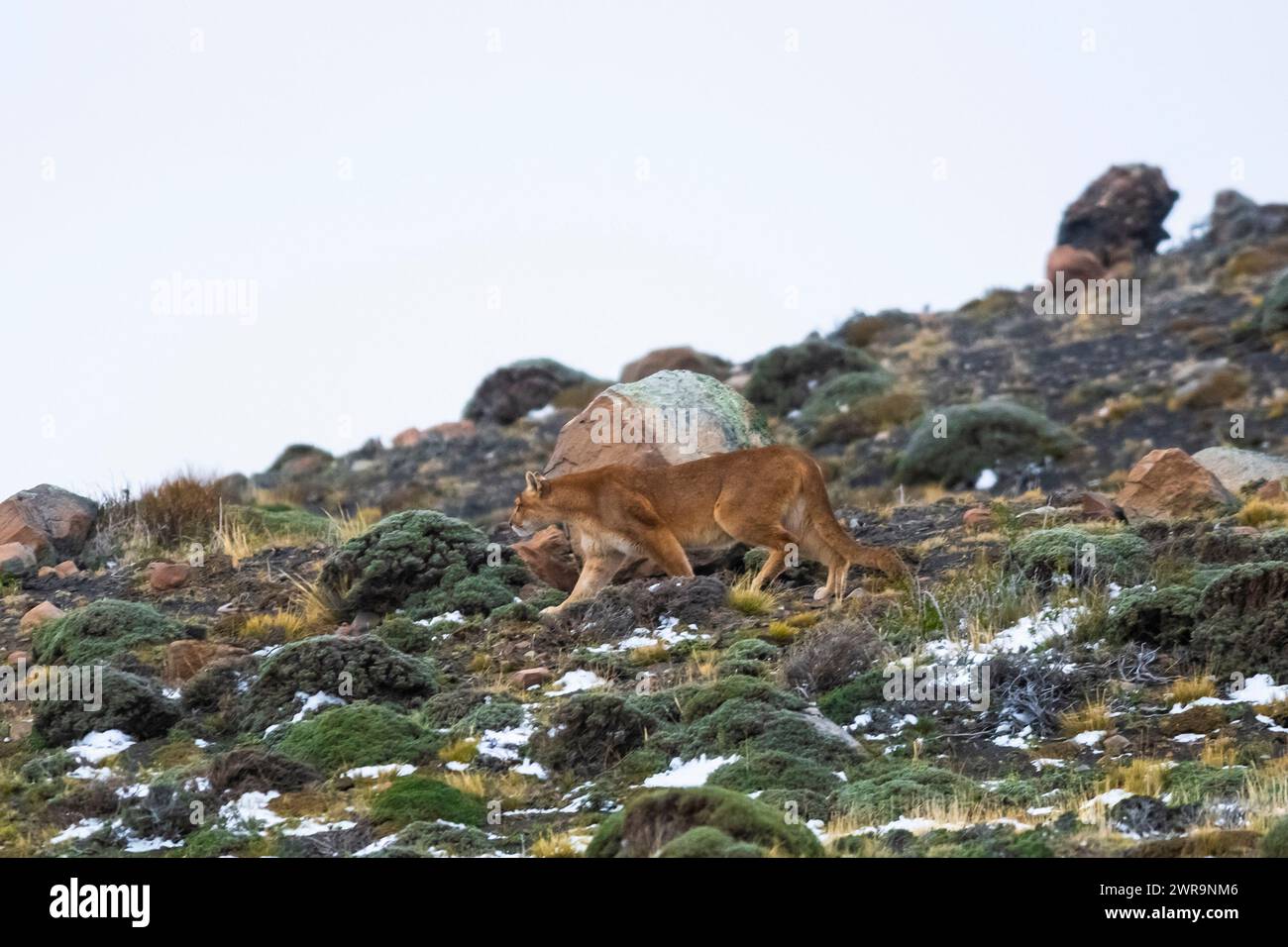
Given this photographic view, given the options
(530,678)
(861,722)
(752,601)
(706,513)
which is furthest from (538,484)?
(861,722)

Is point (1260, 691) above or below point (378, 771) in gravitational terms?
above

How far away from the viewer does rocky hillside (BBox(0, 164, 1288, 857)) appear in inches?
414

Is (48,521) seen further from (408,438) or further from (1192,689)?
(408,438)

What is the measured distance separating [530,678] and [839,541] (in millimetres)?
3200

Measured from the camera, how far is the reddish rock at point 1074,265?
50000mm

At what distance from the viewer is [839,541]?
51.1ft

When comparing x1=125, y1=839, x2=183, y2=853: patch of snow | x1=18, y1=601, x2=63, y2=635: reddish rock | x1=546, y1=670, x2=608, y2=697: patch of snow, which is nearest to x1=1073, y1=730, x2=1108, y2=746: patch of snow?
x1=546, y1=670, x2=608, y2=697: patch of snow

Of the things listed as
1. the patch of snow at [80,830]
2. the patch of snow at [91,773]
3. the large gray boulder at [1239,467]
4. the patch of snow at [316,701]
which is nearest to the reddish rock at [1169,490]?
the large gray boulder at [1239,467]

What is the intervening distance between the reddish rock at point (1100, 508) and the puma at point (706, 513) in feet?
9.68

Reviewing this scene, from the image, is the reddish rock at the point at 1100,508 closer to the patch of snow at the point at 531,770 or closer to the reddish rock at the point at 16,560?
the patch of snow at the point at 531,770

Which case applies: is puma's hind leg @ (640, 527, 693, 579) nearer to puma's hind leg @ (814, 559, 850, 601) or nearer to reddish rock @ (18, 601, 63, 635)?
puma's hind leg @ (814, 559, 850, 601)

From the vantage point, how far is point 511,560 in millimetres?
17703

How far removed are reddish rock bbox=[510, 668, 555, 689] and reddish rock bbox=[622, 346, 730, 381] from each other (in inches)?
1203
